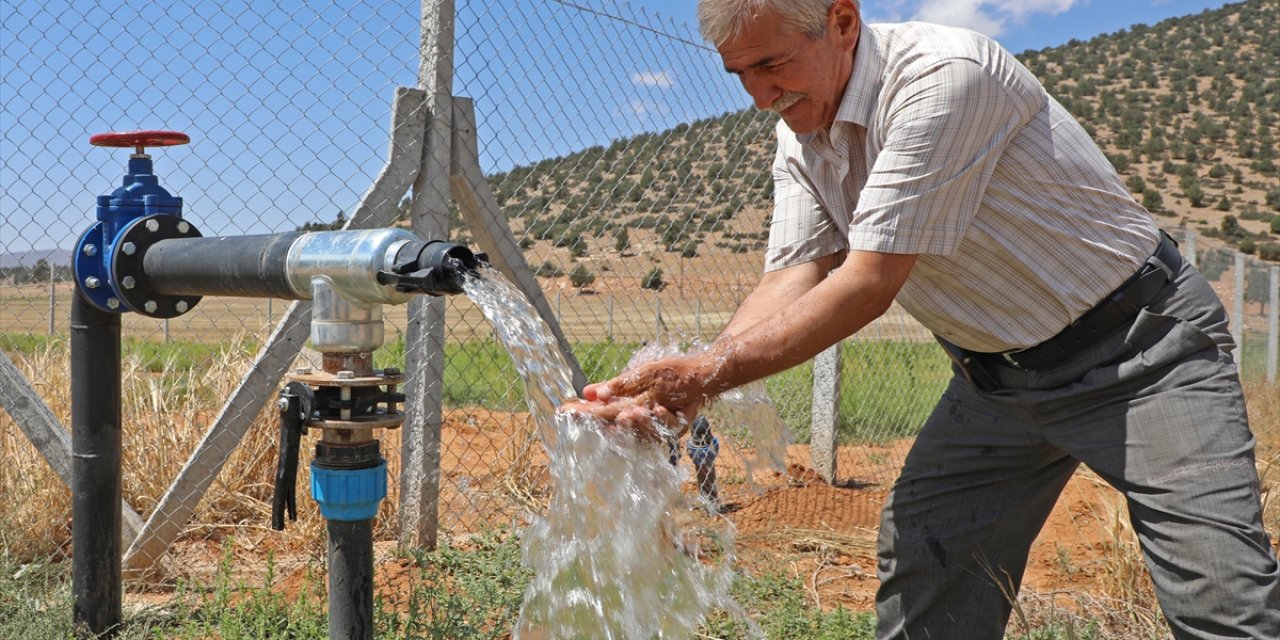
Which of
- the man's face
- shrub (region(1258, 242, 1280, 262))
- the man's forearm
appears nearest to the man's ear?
the man's face

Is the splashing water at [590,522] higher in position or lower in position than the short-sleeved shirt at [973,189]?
lower

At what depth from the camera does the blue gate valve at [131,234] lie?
225 centimetres

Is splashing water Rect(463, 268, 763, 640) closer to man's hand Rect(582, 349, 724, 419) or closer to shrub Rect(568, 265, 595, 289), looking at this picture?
man's hand Rect(582, 349, 724, 419)

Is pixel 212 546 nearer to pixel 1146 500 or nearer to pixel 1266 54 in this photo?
pixel 1146 500

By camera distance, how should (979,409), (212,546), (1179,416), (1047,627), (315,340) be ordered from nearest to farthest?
(315,340)
(1179,416)
(979,409)
(1047,627)
(212,546)

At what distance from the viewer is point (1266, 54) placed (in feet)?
155

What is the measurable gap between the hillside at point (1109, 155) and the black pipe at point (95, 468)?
2019mm

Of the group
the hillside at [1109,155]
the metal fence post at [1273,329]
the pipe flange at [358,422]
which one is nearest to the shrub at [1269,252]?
the hillside at [1109,155]

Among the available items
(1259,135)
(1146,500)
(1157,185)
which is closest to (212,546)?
(1146,500)

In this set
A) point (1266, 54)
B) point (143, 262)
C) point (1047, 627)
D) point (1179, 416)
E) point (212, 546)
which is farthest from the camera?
point (1266, 54)

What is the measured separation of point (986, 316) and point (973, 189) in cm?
36

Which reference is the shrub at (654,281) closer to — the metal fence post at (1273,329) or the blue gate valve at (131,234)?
the blue gate valve at (131,234)

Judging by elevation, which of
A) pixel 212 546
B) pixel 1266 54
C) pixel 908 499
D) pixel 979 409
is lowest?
pixel 212 546

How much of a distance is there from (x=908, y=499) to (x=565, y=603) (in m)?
0.87
